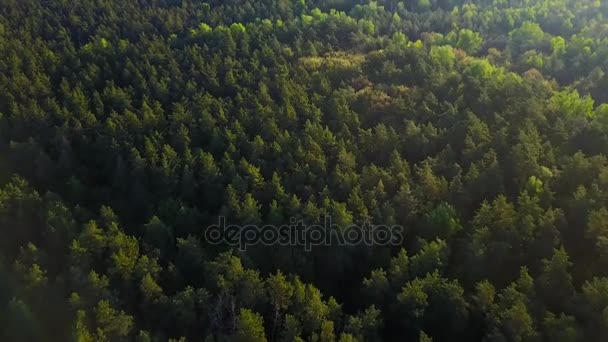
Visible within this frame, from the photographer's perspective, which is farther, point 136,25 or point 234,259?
point 136,25

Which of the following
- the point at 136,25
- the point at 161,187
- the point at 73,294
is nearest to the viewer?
the point at 73,294

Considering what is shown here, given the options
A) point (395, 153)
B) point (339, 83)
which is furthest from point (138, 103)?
point (395, 153)

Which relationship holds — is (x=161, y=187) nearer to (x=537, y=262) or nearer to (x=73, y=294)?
(x=73, y=294)

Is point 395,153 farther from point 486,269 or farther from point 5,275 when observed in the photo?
point 5,275

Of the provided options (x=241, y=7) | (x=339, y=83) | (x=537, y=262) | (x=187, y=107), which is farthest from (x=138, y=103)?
(x=537, y=262)

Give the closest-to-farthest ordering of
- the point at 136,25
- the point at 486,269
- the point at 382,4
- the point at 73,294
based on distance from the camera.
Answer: the point at 73,294 → the point at 486,269 → the point at 136,25 → the point at 382,4

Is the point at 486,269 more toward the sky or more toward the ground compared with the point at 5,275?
more toward the sky
